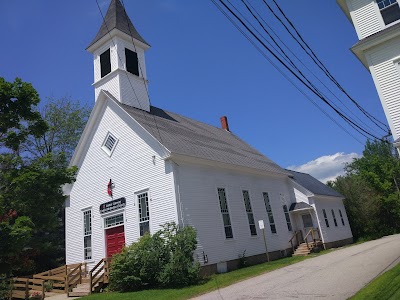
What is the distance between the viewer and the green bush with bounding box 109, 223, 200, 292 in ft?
44.0

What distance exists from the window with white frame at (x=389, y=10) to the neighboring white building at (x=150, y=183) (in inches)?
400

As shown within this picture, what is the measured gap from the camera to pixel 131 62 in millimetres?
22859

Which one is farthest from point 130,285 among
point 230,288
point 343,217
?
point 343,217

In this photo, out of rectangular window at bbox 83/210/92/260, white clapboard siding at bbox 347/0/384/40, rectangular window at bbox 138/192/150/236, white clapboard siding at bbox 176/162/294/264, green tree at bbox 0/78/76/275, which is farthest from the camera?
rectangular window at bbox 83/210/92/260

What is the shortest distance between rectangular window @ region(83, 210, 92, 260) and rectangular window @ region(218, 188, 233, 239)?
25.0ft

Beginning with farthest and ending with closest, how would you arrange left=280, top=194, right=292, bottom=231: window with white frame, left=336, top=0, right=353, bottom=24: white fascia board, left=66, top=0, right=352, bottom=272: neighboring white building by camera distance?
left=280, top=194, right=292, bottom=231: window with white frame < left=66, top=0, right=352, bottom=272: neighboring white building < left=336, top=0, right=353, bottom=24: white fascia board

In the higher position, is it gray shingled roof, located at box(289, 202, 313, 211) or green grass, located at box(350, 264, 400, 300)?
gray shingled roof, located at box(289, 202, 313, 211)

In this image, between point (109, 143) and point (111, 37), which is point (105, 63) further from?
point (109, 143)

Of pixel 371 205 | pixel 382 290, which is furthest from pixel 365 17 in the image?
pixel 371 205

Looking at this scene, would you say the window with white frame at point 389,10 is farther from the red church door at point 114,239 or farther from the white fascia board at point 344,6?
the red church door at point 114,239

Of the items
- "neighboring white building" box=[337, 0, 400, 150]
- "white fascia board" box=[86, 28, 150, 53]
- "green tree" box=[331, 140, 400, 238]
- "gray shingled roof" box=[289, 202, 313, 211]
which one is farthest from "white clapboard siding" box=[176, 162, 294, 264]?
"green tree" box=[331, 140, 400, 238]

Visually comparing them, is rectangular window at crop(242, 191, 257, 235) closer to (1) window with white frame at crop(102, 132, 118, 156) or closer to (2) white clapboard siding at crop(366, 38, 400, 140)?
(1) window with white frame at crop(102, 132, 118, 156)

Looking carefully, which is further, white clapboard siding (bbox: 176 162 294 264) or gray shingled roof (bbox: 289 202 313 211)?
gray shingled roof (bbox: 289 202 313 211)

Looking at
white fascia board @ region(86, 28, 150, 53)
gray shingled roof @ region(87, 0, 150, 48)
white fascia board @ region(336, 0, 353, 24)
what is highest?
gray shingled roof @ region(87, 0, 150, 48)
